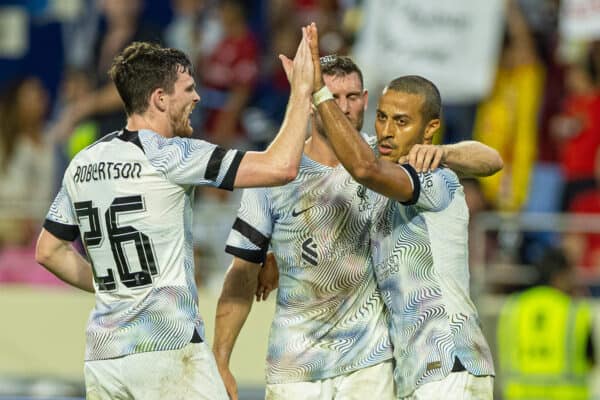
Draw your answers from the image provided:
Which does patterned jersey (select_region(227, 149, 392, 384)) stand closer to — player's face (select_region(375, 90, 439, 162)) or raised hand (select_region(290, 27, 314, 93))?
player's face (select_region(375, 90, 439, 162))

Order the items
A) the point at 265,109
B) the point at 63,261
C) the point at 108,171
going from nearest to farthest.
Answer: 1. the point at 108,171
2. the point at 63,261
3. the point at 265,109

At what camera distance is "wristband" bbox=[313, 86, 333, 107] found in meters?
6.25

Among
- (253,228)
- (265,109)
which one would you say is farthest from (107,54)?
(253,228)

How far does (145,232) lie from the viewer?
6.17m

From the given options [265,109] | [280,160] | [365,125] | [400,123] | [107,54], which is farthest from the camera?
[107,54]

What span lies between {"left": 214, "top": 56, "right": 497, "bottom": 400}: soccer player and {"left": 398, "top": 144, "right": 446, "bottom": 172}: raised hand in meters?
0.37

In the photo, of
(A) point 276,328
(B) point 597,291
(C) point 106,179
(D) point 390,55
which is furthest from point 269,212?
(B) point 597,291

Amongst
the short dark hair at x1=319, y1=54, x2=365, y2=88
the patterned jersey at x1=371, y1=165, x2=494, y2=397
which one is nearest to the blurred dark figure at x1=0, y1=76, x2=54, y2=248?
the short dark hair at x1=319, y1=54, x2=365, y2=88

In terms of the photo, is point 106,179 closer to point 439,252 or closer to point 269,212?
point 269,212

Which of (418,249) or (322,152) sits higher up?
(322,152)

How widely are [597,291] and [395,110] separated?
21.8 ft

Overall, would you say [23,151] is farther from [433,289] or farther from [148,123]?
[433,289]

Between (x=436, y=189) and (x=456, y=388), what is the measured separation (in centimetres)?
86

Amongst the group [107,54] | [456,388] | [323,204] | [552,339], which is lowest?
[552,339]
